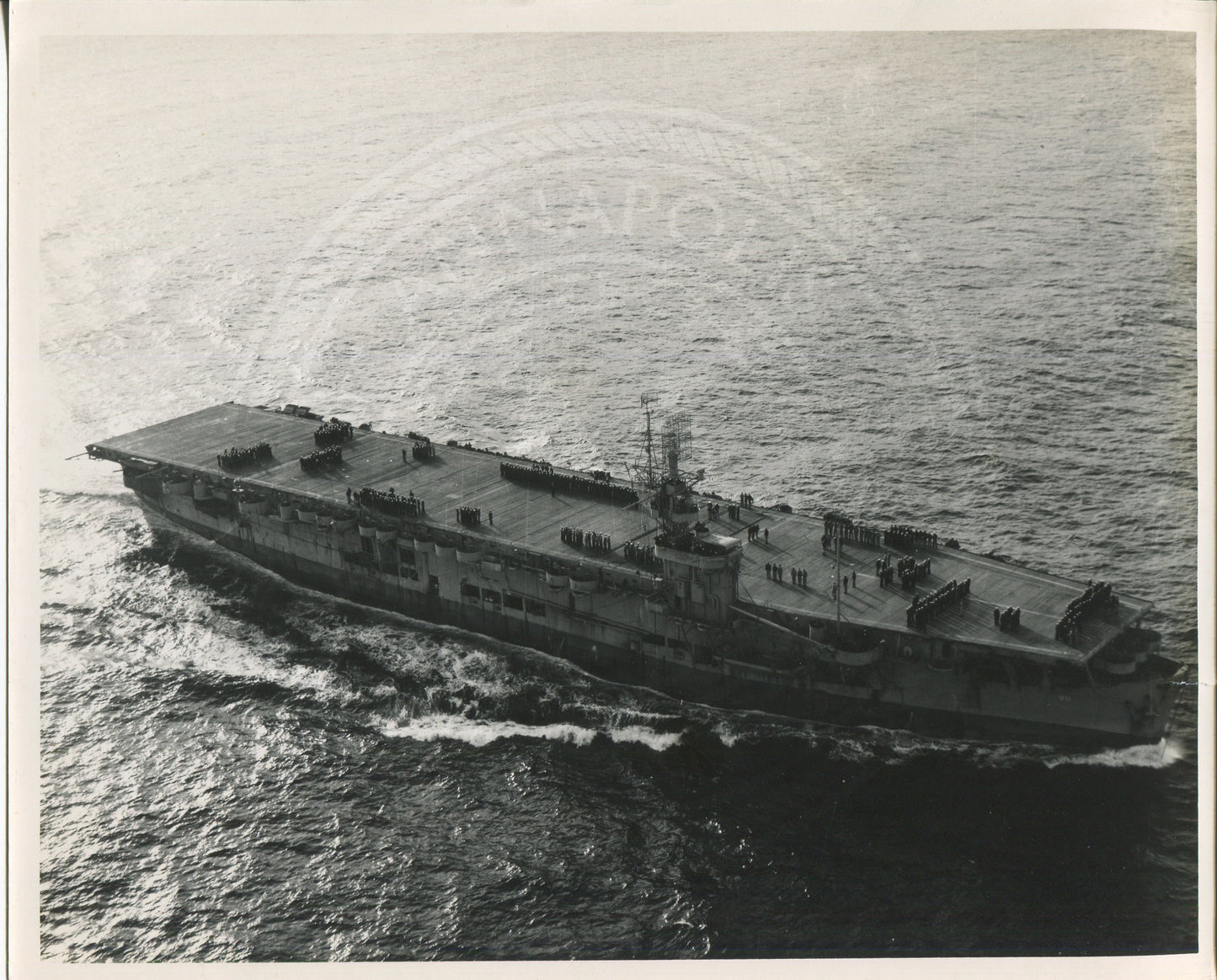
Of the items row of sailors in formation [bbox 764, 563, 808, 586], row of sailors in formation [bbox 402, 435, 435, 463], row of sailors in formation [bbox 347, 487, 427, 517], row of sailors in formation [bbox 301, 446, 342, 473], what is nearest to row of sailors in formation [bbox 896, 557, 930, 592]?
row of sailors in formation [bbox 764, 563, 808, 586]

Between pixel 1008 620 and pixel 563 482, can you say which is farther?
pixel 563 482

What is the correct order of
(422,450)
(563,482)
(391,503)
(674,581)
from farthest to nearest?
(422,450)
(563,482)
(391,503)
(674,581)

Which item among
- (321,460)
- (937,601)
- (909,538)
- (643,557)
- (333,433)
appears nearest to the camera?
(937,601)

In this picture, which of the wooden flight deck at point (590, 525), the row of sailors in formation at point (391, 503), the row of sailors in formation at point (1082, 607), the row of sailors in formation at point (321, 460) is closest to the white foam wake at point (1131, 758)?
the wooden flight deck at point (590, 525)

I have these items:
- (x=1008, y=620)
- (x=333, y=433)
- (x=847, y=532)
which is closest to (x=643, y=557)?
(x=847, y=532)

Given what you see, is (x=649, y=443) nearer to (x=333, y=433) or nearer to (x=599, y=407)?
(x=599, y=407)

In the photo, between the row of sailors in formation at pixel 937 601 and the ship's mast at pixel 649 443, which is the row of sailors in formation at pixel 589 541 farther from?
the row of sailors in formation at pixel 937 601
